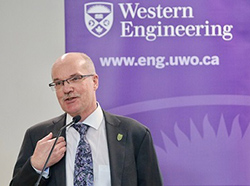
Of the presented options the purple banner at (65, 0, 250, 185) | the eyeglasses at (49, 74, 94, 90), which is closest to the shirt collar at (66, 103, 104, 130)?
the eyeglasses at (49, 74, 94, 90)

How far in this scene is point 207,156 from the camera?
3244 millimetres

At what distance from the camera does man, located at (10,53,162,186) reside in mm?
2441

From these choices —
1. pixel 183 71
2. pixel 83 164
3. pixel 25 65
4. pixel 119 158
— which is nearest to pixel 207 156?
pixel 183 71

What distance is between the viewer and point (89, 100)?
100 inches

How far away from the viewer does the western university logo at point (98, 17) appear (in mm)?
3223

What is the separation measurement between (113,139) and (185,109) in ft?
2.83

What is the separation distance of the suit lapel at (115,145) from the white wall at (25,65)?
2.65 feet

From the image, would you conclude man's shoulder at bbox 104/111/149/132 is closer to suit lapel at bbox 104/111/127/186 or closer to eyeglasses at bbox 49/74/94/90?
suit lapel at bbox 104/111/127/186

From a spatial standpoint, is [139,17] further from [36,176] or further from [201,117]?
[36,176]

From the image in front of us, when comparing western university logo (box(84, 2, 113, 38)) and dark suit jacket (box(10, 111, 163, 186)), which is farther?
western university logo (box(84, 2, 113, 38))

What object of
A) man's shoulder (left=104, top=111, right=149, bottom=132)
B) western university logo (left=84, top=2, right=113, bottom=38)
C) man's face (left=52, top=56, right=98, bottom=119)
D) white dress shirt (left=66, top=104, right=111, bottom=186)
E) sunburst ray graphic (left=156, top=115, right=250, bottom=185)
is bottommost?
sunburst ray graphic (left=156, top=115, right=250, bottom=185)

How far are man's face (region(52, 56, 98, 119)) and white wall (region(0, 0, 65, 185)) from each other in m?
0.80

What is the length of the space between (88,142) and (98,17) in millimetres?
1024

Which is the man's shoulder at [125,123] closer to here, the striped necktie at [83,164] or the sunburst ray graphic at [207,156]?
the striped necktie at [83,164]
